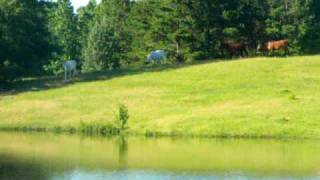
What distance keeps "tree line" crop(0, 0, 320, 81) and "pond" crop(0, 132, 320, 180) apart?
1090 inches

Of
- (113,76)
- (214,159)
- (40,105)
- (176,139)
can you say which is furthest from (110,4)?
(214,159)

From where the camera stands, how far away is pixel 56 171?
37.1 metres

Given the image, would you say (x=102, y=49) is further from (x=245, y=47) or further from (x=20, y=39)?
(x=20, y=39)

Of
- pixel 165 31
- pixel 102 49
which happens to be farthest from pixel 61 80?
pixel 102 49

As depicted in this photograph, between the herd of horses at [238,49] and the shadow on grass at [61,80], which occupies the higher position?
the herd of horses at [238,49]

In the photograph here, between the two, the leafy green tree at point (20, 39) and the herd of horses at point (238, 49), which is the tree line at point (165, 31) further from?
the herd of horses at point (238, 49)

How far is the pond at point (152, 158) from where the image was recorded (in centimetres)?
3681

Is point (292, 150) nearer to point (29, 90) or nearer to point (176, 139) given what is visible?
point (176, 139)

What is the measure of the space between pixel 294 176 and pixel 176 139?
17151 millimetres

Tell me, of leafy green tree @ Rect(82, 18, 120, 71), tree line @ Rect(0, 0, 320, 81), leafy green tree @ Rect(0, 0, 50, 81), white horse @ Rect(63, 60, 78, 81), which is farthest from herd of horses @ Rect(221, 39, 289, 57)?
leafy green tree @ Rect(82, 18, 120, 71)

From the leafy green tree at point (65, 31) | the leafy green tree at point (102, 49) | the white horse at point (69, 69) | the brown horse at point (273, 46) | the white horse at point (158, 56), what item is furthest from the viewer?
the leafy green tree at point (65, 31)

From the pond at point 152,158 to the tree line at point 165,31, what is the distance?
27685 millimetres

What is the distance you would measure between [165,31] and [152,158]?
55.6 meters

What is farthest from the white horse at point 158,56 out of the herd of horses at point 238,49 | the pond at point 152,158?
the pond at point 152,158
